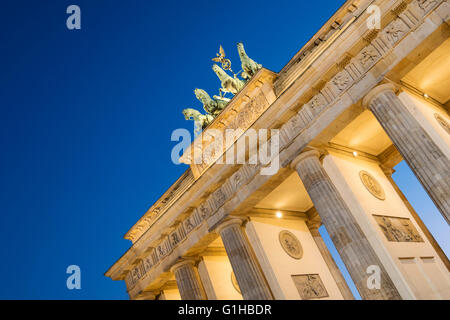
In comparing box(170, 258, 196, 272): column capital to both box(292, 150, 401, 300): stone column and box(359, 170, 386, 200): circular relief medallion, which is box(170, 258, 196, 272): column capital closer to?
box(292, 150, 401, 300): stone column

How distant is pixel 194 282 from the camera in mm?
16406

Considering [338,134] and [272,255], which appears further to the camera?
[272,255]

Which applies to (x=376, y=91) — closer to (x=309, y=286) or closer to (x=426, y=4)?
(x=426, y=4)

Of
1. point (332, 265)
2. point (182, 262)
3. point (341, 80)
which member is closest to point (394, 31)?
point (341, 80)

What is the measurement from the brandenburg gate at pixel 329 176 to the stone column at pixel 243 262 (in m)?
0.04

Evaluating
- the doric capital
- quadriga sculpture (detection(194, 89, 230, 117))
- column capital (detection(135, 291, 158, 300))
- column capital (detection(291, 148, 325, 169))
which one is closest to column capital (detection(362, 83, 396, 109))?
column capital (detection(291, 148, 325, 169))

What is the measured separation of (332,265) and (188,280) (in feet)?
20.6

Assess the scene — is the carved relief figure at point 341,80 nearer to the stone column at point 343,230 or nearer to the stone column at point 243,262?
the stone column at point 343,230

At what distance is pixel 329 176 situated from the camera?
12.5 meters

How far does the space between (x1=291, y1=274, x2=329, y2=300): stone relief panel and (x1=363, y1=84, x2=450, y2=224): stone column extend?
6.60 m
